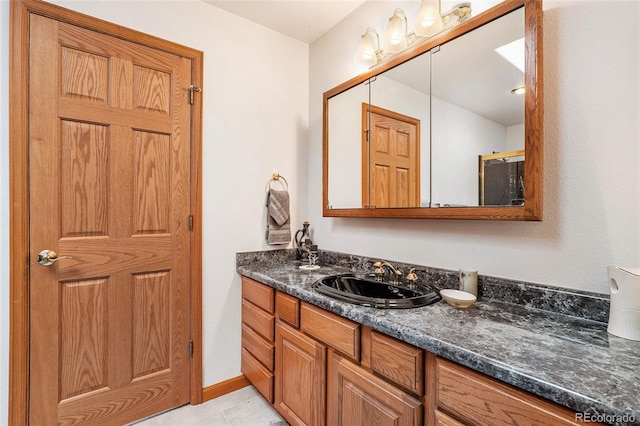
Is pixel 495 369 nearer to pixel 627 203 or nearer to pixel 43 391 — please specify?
pixel 627 203

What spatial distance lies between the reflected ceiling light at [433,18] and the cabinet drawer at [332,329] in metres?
1.42

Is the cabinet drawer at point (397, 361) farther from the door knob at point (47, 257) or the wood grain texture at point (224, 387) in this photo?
the door knob at point (47, 257)

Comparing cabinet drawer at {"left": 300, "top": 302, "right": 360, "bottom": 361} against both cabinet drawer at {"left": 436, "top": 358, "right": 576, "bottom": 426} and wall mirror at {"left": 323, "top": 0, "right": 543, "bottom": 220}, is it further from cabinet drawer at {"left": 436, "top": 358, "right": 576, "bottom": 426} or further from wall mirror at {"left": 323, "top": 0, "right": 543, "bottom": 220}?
wall mirror at {"left": 323, "top": 0, "right": 543, "bottom": 220}

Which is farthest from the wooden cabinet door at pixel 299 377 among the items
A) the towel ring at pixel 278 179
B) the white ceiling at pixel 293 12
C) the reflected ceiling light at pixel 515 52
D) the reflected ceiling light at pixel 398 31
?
the white ceiling at pixel 293 12

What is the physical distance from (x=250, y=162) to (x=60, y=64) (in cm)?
109

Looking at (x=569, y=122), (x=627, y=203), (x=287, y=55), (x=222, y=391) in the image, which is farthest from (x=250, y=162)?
(x=627, y=203)

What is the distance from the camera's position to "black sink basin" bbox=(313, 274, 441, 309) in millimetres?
1210

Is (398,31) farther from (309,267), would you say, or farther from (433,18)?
(309,267)

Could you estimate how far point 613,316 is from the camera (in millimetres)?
932

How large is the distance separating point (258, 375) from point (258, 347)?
0.17 metres

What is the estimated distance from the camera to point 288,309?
1.59 m

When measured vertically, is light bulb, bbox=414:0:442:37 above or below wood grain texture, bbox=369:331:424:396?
above

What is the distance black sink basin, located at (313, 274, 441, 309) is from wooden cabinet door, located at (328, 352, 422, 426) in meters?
0.26

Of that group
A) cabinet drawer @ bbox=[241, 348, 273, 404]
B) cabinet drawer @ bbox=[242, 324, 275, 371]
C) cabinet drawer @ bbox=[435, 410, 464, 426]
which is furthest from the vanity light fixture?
cabinet drawer @ bbox=[241, 348, 273, 404]
